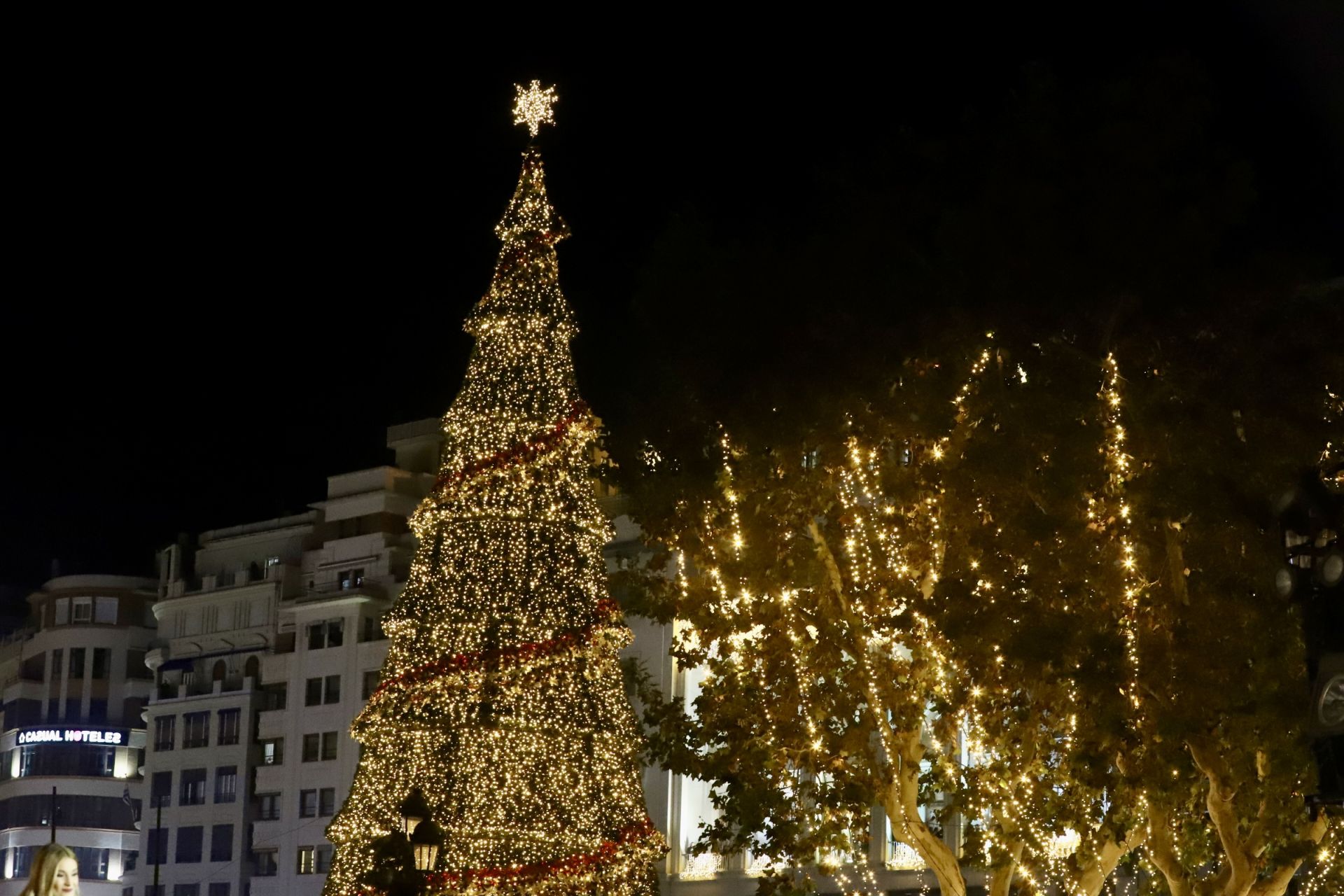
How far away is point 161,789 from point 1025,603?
51.4 m

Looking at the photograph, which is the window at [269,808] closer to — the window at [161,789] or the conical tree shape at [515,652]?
the window at [161,789]

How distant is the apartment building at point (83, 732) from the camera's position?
75562 mm

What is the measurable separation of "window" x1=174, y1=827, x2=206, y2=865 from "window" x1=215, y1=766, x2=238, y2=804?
4.16 ft

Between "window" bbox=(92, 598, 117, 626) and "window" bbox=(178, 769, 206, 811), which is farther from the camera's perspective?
"window" bbox=(92, 598, 117, 626)

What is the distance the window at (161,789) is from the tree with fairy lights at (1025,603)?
1792 inches

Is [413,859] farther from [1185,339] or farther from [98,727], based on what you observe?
[98,727]

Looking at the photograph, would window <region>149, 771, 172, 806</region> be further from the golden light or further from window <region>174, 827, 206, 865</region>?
the golden light

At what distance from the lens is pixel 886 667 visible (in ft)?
76.0

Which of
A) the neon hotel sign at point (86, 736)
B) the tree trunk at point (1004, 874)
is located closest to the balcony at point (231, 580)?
the neon hotel sign at point (86, 736)

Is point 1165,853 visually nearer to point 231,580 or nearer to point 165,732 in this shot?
point 165,732

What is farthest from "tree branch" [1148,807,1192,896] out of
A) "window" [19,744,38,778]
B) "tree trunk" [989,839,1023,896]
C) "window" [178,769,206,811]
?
"window" [19,744,38,778]

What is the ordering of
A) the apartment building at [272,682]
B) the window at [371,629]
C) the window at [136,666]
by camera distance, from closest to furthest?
1. the window at [371,629]
2. the apartment building at [272,682]
3. the window at [136,666]

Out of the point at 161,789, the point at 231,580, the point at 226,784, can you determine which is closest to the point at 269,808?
the point at 226,784

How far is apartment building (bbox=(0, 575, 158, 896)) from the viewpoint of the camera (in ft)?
248
